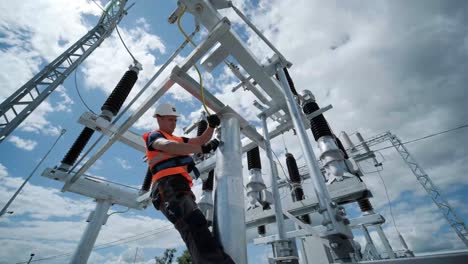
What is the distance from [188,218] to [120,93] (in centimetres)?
440

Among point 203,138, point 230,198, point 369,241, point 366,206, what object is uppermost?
point 366,206

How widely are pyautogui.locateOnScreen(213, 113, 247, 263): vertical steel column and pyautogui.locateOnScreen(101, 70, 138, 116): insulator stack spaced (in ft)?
11.3

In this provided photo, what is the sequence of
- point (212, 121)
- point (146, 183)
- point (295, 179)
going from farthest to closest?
point (295, 179) → point (146, 183) → point (212, 121)

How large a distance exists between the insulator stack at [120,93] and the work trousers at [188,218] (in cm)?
344

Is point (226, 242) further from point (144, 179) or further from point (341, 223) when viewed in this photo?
point (144, 179)

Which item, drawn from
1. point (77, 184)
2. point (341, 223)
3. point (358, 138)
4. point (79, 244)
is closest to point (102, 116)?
point (77, 184)

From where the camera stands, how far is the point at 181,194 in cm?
154

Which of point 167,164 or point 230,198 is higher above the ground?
point 167,164

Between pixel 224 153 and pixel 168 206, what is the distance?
673 millimetres

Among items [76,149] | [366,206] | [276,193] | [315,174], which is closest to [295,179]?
[366,206]

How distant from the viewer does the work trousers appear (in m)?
1.27

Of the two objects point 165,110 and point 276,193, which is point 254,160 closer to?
point 276,193

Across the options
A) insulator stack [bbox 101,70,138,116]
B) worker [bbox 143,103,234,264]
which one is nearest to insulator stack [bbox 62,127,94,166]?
insulator stack [bbox 101,70,138,116]

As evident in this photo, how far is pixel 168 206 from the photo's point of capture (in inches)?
58.8
